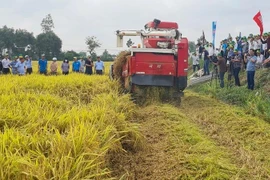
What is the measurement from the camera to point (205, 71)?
642 inches

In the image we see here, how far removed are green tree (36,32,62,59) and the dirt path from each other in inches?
1926

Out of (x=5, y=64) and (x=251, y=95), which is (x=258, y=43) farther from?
(x=5, y=64)

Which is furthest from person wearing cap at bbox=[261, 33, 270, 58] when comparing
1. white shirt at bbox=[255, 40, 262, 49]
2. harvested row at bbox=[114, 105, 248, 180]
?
harvested row at bbox=[114, 105, 248, 180]

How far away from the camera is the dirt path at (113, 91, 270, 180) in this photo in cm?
383

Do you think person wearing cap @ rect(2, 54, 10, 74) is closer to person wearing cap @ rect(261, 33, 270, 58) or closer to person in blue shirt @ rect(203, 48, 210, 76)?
Answer: person in blue shirt @ rect(203, 48, 210, 76)

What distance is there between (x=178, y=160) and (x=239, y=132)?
8.34 ft

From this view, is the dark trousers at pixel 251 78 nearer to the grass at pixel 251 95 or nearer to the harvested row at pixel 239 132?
the grass at pixel 251 95

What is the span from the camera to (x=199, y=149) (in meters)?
4.51

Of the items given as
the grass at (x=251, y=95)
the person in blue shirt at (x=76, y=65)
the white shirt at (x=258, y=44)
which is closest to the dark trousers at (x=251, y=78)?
the grass at (x=251, y=95)

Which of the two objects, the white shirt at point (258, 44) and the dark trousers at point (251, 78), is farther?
the white shirt at point (258, 44)

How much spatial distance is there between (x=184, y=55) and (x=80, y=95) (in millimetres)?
3032

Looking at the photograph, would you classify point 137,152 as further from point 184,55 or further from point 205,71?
point 205,71

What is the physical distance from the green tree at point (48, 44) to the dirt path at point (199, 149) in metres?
48.9

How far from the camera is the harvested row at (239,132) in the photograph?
4.36 metres
